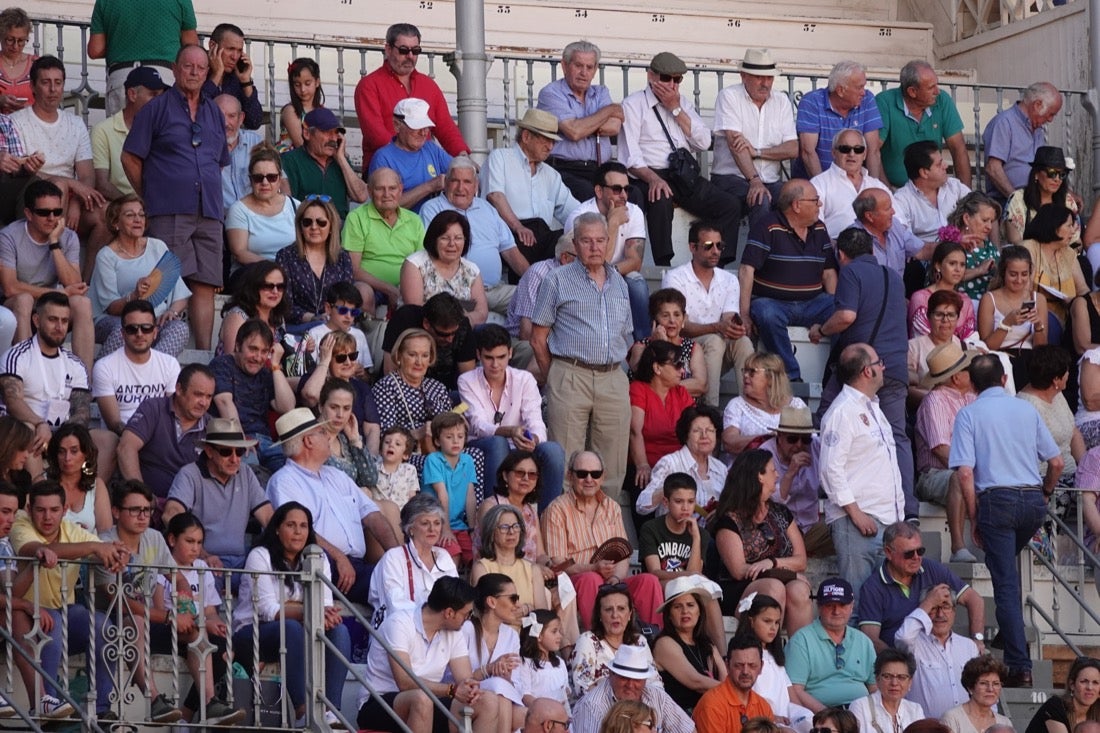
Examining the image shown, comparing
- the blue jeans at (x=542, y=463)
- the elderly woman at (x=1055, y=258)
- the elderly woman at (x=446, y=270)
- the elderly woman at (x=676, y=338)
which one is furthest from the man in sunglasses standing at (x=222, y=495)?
the elderly woman at (x=1055, y=258)

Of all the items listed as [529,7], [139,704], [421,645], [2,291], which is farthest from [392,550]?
[529,7]

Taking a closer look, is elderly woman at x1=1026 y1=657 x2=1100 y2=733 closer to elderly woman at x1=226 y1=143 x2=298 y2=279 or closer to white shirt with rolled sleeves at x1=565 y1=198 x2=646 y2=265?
white shirt with rolled sleeves at x1=565 y1=198 x2=646 y2=265

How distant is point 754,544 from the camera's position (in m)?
12.2

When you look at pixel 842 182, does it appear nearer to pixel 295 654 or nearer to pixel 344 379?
pixel 344 379

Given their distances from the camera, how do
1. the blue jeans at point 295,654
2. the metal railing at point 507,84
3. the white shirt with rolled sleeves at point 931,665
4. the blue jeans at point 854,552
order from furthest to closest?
the metal railing at point 507,84 < the blue jeans at point 854,552 < the white shirt with rolled sleeves at point 931,665 < the blue jeans at point 295,654

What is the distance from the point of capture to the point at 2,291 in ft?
41.4

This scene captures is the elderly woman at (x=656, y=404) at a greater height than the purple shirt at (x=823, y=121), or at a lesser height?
lesser

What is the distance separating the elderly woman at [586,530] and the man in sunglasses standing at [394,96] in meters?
3.42

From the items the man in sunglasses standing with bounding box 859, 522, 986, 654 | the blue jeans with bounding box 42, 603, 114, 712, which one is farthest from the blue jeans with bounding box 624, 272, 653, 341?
the blue jeans with bounding box 42, 603, 114, 712

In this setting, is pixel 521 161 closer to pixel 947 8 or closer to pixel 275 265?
pixel 275 265

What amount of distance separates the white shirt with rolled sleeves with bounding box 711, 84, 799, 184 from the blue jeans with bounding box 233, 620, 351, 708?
587cm

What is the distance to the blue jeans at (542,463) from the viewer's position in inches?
488

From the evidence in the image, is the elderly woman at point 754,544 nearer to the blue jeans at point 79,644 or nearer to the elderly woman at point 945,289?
the elderly woman at point 945,289

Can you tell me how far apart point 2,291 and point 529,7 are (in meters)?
7.58
